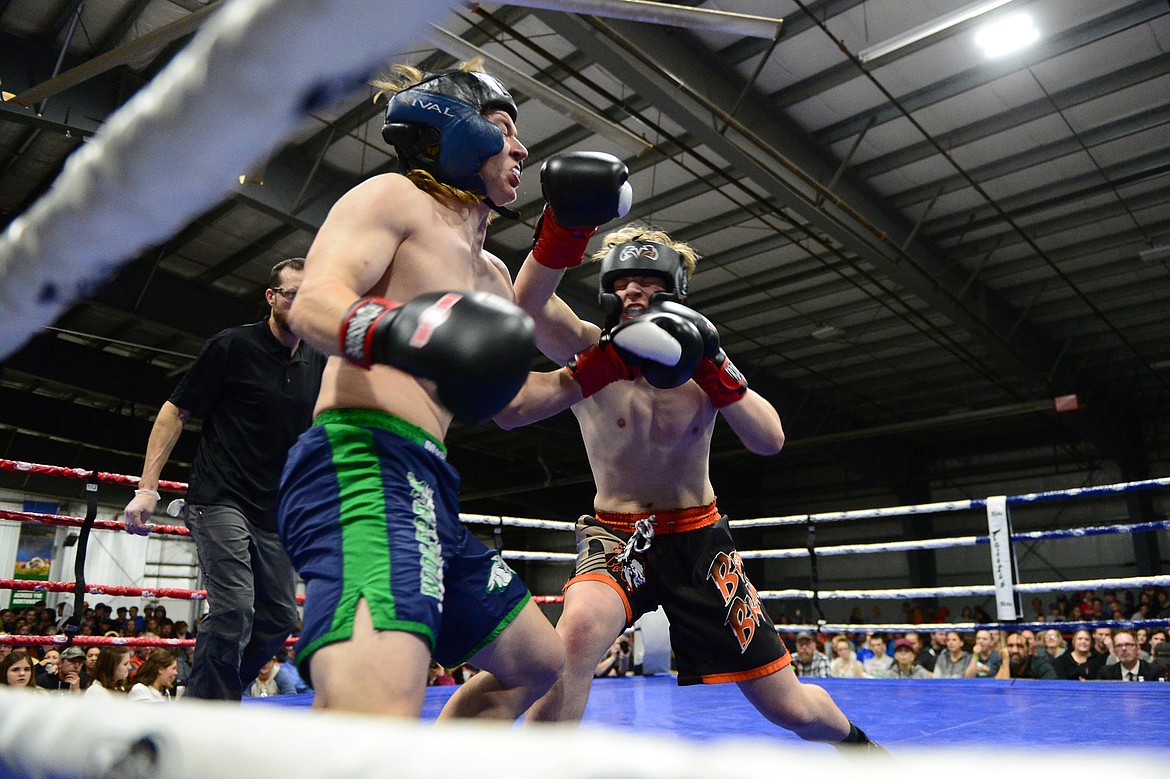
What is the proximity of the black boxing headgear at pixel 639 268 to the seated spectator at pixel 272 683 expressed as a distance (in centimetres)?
525

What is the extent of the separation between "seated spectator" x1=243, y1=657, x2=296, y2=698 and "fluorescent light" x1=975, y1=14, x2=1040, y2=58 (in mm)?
6968

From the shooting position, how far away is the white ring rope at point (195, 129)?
1.63 feet

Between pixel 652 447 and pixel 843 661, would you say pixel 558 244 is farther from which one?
pixel 843 661

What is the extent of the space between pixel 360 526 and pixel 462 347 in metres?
0.41

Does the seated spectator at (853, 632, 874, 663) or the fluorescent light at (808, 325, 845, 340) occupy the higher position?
the fluorescent light at (808, 325, 845, 340)

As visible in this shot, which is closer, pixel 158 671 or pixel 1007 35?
pixel 158 671

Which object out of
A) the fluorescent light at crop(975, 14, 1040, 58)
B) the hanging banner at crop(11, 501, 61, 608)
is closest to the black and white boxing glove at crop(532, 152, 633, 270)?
the fluorescent light at crop(975, 14, 1040, 58)

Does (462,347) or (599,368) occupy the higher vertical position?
(599,368)

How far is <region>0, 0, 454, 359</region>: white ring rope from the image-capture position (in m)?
0.50

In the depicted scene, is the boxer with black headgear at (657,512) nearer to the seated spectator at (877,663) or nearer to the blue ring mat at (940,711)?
the blue ring mat at (940,711)

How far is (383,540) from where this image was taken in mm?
1234

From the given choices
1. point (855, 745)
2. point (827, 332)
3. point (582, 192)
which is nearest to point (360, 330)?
point (582, 192)

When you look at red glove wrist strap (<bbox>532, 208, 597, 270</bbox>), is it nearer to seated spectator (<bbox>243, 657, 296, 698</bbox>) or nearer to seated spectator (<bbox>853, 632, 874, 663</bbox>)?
seated spectator (<bbox>243, 657, 296, 698</bbox>)

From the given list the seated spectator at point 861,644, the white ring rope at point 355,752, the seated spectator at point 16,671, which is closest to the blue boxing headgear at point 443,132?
the white ring rope at point 355,752
